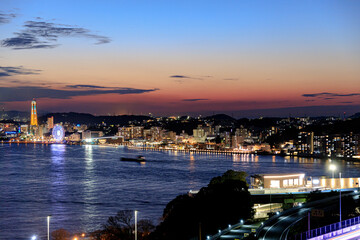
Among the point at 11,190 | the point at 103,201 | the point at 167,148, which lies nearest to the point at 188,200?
the point at 103,201

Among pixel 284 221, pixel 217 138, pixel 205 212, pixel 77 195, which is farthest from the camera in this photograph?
pixel 217 138

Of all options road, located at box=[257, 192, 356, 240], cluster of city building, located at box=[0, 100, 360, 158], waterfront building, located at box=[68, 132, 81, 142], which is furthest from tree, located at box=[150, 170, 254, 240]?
waterfront building, located at box=[68, 132, 81, 142]

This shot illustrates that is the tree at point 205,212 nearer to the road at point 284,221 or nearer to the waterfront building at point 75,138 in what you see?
the road at point 284,221

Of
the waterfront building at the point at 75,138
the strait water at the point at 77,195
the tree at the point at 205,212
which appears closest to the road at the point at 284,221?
the tree at the point at 205,212

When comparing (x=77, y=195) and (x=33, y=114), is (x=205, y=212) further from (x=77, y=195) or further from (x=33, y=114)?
(x=33, y=114)

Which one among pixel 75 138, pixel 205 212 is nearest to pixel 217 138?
pixel 75 138

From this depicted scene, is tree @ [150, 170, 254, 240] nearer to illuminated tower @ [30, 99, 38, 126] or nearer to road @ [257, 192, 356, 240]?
road @ [257, 192, 356, 240]
